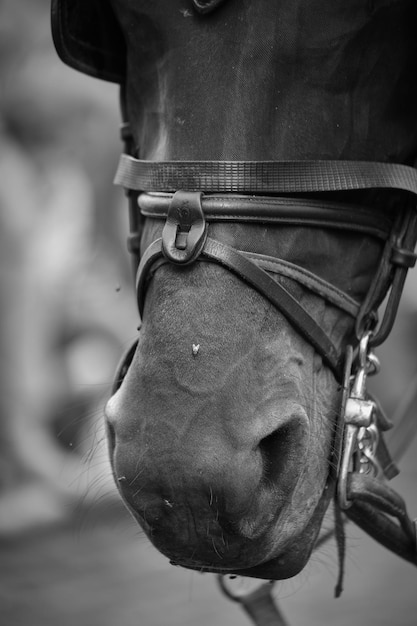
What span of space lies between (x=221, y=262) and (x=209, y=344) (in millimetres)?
114

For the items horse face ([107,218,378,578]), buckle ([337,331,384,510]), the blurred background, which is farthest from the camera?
the blurred background

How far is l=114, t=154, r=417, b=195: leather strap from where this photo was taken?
51.5 inches

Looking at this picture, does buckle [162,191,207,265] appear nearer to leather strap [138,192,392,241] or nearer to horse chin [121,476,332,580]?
leather strap [138,192,392,241]

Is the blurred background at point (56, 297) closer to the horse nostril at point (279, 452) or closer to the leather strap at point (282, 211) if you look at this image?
the leather strap at point (282, 211)

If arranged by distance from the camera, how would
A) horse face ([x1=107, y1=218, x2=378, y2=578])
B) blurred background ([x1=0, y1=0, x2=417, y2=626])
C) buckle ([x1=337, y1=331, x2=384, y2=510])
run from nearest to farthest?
1. horse face ([x1=107, y1=218, x2=378, y2=578])
2. buckle ([x1=337, y1=331, x2=384, y2=510])
3. blurred background ([x1=0, y1=0, x2=417, y2=626])

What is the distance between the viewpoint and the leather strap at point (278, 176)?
1.31 meters

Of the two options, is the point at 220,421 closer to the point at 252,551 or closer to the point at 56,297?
the point at 252,551

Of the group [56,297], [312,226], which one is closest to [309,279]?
[312,226]

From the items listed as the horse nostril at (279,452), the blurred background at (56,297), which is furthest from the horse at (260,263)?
the blurred background at (56,297)

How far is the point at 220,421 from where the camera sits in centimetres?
123

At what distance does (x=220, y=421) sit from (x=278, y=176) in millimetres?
344

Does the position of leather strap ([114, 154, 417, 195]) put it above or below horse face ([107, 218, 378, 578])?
above

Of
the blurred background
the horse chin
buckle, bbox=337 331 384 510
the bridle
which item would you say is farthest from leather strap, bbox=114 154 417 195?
the blurred background

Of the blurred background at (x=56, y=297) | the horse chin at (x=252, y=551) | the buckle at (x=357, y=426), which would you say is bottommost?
the blurred background at (x=56, y=297)
